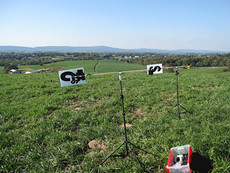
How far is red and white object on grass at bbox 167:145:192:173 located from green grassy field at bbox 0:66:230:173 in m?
0.23

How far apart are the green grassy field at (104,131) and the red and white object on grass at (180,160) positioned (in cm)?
23

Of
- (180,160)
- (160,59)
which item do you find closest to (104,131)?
(180,160)

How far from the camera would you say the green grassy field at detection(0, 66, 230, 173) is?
3.31 meters

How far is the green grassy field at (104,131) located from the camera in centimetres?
331

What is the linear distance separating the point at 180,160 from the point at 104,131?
2451mm

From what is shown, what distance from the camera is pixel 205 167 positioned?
2.93 metres

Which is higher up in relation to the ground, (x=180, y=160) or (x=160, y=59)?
(x=160, y=59)

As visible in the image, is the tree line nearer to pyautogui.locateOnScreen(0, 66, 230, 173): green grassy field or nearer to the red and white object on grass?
pyautogui.locateOnScreen(0, 66, 230, 173): green grassy field

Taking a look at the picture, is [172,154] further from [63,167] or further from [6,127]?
[6,127]

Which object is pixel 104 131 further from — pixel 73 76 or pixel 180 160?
pixel 180 160

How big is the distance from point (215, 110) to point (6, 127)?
8.18 metres

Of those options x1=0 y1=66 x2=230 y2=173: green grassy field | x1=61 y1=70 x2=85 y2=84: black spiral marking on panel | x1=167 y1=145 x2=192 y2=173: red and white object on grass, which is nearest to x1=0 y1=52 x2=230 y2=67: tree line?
x1=0 y1=66 x2=230 y2=173: green grassy field

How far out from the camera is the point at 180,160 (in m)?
2.99

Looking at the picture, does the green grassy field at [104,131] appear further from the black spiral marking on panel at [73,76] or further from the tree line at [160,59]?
the tree line at [160,59]
